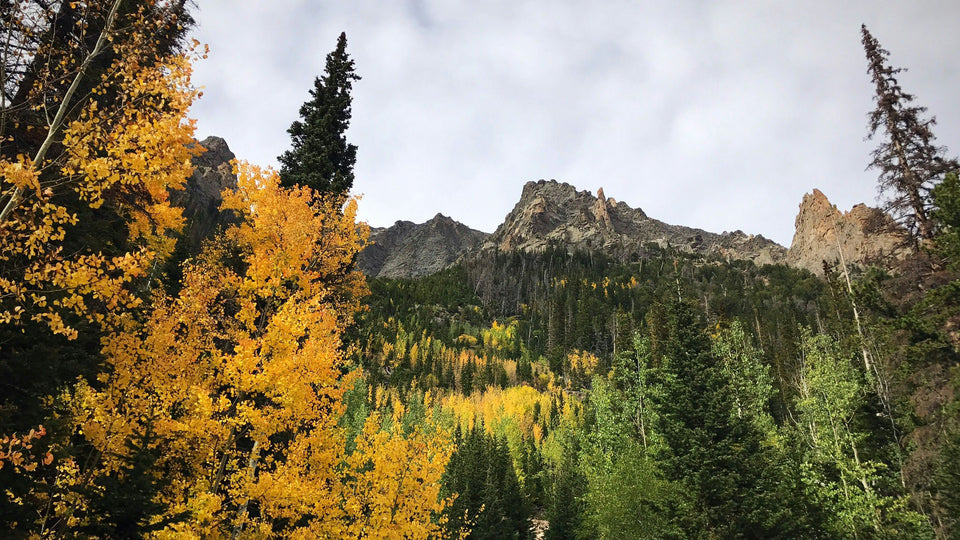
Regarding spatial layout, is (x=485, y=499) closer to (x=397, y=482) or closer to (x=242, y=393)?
(x=397, y=482)

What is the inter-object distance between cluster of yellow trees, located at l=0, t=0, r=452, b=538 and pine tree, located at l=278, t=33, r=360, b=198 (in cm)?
485

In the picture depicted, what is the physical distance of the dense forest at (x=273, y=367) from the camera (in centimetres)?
642

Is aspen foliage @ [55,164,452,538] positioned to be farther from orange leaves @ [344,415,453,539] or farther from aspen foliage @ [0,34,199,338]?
aspen foliage @ [0,34,199,338]

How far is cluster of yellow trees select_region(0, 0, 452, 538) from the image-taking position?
19.9ft

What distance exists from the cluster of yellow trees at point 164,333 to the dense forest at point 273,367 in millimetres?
70

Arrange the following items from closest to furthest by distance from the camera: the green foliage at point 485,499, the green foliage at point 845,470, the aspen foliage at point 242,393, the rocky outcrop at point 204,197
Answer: the aspen foliage at point 242,393 → the green foliage at point 845,470 → the green foliage at point 485,499 → the rocky outcrop at point 204,197

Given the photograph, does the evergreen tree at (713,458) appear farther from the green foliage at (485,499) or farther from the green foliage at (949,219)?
the green foliage at (485,499)

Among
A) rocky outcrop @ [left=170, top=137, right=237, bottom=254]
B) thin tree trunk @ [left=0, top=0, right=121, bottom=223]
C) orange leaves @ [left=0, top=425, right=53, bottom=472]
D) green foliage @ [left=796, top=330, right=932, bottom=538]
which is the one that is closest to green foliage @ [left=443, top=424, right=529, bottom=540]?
green foliage @ [left=796, top=330, right=932, bottom=538]

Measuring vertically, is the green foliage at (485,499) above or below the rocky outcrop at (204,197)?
below

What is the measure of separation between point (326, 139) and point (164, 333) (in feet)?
37.6

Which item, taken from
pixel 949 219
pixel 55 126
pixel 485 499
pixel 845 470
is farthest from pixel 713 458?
pixel 485 499

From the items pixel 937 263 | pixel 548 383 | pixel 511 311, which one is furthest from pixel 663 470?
pixel 511 311

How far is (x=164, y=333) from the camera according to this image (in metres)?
10.7

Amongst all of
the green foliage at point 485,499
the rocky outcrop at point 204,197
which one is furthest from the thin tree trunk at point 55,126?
the rocky outcrop at point 204,197
